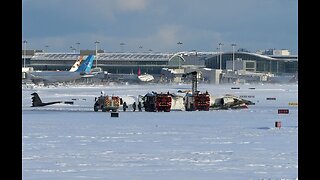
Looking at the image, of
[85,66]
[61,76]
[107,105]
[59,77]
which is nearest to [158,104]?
[107,105]

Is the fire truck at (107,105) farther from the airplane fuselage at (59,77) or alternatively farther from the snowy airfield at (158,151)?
the airplane fuselage at (59,77)

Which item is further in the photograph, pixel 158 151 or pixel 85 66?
pixel 85 66

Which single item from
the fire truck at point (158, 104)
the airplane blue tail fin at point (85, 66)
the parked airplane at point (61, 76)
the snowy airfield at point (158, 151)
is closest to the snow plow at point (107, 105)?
the fire truck at point (158, 104)

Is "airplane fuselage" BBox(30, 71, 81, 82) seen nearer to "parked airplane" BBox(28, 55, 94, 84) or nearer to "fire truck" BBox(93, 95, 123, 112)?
"parked airplane" BBox(28, 55, 94, 84)

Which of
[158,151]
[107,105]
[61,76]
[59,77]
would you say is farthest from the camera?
[61,76]

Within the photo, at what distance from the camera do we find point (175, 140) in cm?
2662

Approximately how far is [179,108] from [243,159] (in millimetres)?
35264

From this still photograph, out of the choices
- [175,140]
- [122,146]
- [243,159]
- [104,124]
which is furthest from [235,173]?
[104,124]

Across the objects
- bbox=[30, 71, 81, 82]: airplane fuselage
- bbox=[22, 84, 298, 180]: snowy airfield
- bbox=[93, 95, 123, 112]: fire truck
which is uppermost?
bbox=[30, 71, 81, 82]: airplane fuselage

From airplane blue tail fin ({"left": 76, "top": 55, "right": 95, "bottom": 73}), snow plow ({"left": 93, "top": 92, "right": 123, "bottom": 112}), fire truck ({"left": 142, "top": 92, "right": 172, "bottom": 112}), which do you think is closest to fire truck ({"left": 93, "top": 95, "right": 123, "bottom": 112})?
snow plow ({"left": 93, "top": 92, "right": 123, "bottom": 112})

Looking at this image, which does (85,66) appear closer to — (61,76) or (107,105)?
(61,76)

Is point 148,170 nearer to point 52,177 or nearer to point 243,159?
point 52,177
